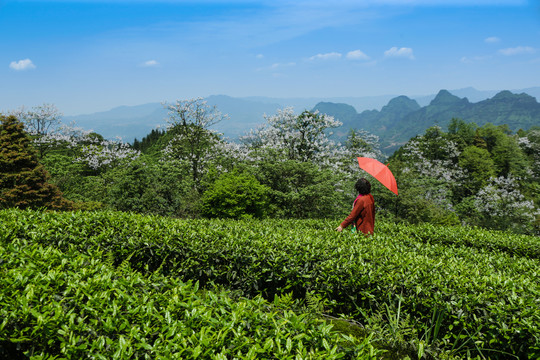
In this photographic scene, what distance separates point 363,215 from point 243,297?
147 inches

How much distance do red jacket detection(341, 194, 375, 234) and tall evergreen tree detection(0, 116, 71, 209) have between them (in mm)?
15300

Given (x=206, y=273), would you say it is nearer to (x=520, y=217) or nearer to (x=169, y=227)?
(x=169, y=227)

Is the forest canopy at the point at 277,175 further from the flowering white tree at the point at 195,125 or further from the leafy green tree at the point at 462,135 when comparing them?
the leafy green tree at the point at 462,135

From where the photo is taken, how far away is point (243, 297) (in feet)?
11.6

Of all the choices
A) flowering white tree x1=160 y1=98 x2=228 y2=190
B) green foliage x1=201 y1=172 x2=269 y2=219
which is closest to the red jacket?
green foliage x1=201 y1=172 x2=269 y2=219

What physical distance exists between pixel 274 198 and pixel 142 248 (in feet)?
37.3

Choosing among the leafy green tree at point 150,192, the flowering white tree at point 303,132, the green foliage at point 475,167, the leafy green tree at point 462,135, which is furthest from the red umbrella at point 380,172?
the leafy green tree at point 462,135

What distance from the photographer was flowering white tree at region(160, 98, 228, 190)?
24.5 meters

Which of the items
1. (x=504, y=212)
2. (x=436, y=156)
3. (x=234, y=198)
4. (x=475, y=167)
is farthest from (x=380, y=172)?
(x=436, y=156)

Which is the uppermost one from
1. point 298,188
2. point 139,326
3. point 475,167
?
point 139,326

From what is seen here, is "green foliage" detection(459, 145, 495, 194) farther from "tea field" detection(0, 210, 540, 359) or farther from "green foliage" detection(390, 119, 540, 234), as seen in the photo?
→ "tea field" detection(0, 210, 540, 359)

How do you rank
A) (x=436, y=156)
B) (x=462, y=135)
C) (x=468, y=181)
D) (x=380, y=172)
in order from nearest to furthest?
(x=380, y=172), (x=468, y=181), (x=436, y=156), (x=462, y=135)

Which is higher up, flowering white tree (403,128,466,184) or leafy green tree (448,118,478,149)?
leafy green tree (448,118,478,149)

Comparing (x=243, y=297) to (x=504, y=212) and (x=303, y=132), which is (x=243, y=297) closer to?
(x=303, y=132)
